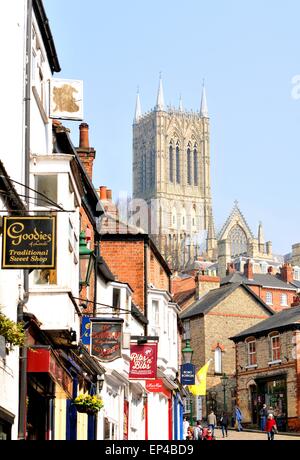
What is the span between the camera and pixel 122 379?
32.9 m

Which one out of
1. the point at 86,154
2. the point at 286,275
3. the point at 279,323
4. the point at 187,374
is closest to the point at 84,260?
the point at 86,154

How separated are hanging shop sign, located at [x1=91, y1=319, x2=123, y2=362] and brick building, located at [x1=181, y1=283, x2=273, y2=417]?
56316 mm

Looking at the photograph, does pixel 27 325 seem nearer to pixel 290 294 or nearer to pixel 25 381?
pixel 25 381

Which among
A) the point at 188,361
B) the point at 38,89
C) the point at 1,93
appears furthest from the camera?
the point at 188,361

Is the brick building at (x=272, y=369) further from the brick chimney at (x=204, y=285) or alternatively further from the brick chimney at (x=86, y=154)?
the brick chimney at (x=86, y=154)

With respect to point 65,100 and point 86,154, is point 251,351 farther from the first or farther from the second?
point 65,100

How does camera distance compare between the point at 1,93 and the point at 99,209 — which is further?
the point at 99,209

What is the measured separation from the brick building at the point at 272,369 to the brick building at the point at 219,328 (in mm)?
6493

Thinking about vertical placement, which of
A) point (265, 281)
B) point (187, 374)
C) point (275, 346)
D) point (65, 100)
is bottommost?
point (187, 374)

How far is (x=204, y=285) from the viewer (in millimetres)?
95938

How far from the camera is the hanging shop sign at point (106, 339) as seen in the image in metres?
24.9

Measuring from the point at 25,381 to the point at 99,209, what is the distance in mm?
16350

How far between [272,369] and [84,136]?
129ft
